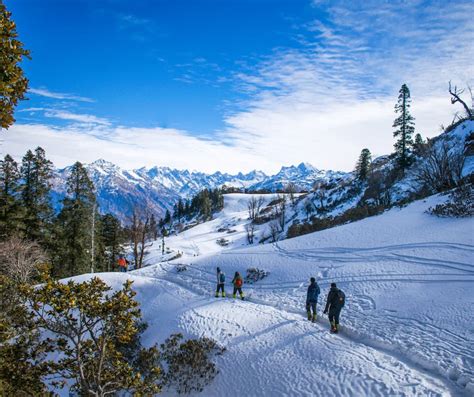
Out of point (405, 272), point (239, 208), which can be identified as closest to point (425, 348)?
point (405, 272)

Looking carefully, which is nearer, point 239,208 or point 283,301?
point 283,301

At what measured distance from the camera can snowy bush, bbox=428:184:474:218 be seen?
2492 centimetres

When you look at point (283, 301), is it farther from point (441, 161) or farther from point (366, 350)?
point (441, 161)

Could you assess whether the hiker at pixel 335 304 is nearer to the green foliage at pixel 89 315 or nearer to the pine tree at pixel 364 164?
the green foliage at pixel 89 315

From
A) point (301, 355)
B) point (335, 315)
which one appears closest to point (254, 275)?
point (335, 315)

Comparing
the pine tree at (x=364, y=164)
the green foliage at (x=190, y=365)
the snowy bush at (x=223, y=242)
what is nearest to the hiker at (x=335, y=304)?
the green foliage at (x=190, y=365)

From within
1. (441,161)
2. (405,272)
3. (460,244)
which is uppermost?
(441,161)

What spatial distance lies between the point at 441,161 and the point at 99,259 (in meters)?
41.9

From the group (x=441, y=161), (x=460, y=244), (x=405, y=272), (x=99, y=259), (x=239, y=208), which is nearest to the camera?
(x=405, y=272)

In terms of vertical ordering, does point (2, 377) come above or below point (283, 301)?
above

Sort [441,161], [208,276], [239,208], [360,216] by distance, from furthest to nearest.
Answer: [239,208], [360,216], [441,161], [208,276]

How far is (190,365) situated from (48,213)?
91.2 feet

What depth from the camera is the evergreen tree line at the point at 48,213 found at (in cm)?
3039

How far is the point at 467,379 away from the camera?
991cm
